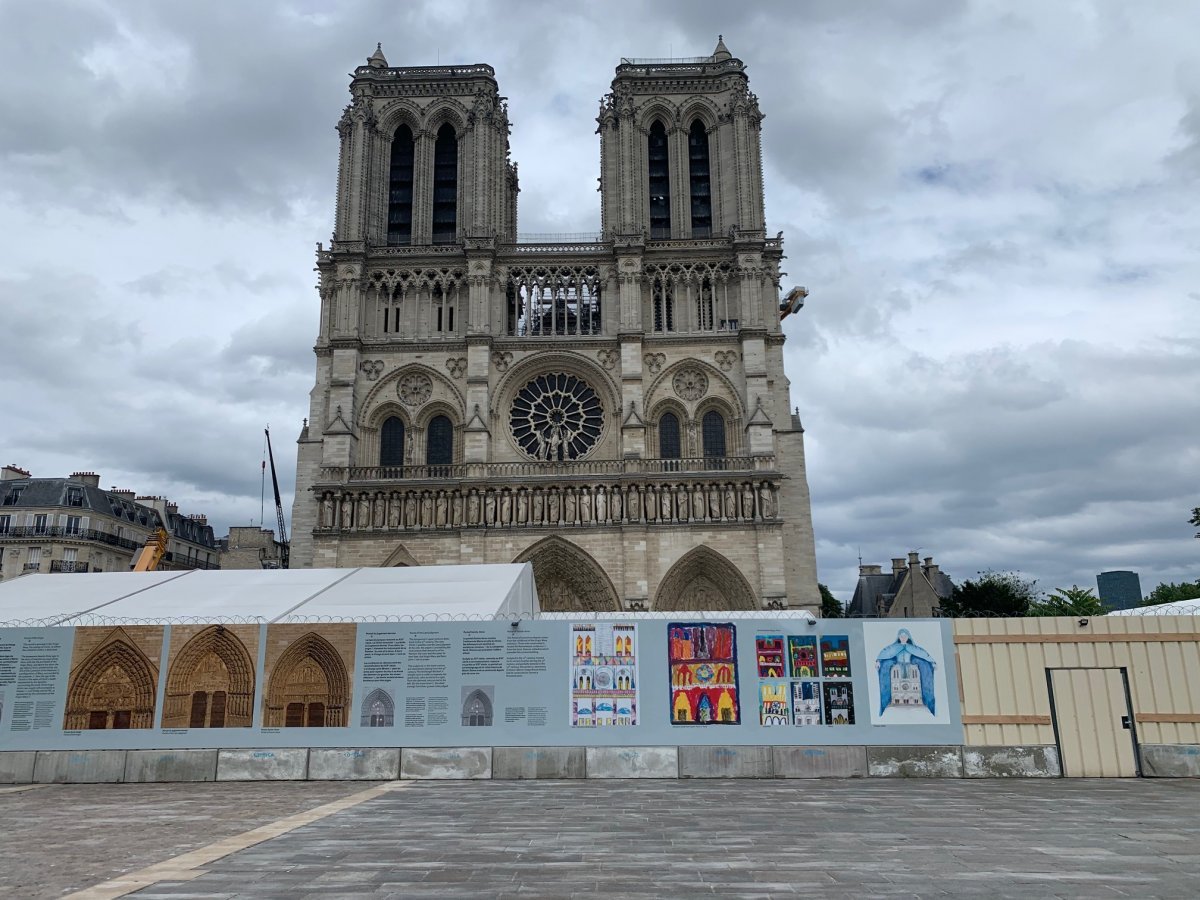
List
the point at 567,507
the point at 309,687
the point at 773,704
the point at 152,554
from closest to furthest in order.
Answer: the point at 773,704
the point at 309,687
the point at 152,554
the point at 567,507

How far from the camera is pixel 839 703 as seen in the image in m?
12.7

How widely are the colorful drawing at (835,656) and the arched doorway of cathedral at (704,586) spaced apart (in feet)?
63.7

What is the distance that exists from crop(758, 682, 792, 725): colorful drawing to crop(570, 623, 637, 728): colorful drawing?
6.02ft

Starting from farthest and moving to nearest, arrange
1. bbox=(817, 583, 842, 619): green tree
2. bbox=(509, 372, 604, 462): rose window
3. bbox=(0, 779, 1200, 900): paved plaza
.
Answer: bbox=(817, 583, 842, 619): green tree → bbox=(509, 372, 604, 462): rose window → bbox=(0, 779, 1200, 900): paved plaza

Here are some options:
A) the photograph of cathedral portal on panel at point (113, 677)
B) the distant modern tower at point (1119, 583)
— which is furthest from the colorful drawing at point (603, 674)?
the distant modern tower at point (1119, 583)

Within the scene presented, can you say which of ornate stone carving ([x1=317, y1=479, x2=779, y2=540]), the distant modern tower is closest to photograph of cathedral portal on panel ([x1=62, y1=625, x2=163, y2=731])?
ornate stone carving ([x1=317, y1=479, x2=779, y2=540])

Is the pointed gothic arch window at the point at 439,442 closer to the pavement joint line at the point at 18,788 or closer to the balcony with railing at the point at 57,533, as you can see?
the balcony with railing at the point at 57,533

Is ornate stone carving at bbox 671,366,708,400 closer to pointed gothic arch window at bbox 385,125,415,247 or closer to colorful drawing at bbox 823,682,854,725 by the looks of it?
pointed gothic arch window at bbox 385,125,415,247

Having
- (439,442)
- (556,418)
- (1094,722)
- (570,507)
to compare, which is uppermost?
(556,418)

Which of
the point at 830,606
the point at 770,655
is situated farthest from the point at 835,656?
the point at 830,606

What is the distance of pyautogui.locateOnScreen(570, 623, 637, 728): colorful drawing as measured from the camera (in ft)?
41.8

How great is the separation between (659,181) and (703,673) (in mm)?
31154

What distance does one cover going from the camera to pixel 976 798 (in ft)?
34.0

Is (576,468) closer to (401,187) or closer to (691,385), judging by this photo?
(691,385)
